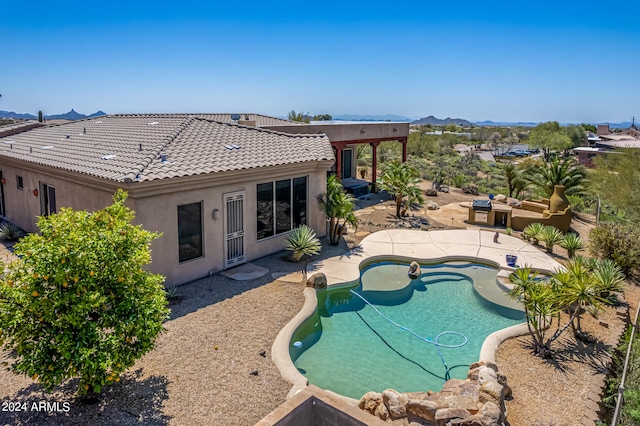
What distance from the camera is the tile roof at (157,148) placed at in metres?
12.1

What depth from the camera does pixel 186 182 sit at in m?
11.9

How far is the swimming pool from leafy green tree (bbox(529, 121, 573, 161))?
205ft

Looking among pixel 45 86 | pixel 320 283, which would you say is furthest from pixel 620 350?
pixel 45 86

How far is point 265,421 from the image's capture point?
5.69m

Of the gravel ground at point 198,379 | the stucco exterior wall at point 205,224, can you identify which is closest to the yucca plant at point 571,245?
the stucco exterior wall at point 205,224

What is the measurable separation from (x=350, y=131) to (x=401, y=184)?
5.45 m

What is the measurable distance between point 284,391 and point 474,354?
186 inches

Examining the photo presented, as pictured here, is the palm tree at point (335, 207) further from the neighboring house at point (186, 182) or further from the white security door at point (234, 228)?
the white security door at point (234, 228)

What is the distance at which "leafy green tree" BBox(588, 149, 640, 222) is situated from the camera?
59.2ft

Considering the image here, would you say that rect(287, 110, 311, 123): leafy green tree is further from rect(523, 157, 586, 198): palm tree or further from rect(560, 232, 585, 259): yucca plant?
rect(560, 232, 585, 259): yucca plant

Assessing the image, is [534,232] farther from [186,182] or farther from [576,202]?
[186,182]

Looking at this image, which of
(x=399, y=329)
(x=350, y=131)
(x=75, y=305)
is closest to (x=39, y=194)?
(x=75, y=305)

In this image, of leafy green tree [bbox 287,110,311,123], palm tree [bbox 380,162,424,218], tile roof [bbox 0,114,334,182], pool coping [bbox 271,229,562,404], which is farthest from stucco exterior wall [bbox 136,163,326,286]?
leafy green tree [bbox 287,110,311,123]

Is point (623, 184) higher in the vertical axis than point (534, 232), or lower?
higher
